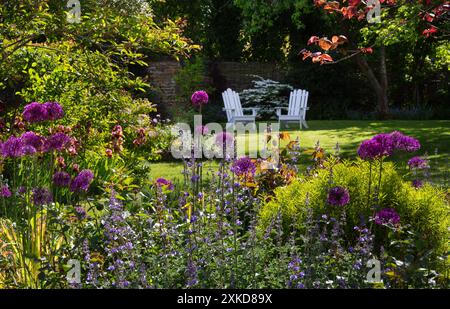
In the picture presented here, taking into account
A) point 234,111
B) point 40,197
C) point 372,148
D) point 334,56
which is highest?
point 334,56

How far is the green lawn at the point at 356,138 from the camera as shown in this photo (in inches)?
314

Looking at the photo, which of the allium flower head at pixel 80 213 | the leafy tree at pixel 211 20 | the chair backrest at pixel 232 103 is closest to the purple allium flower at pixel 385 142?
the allium flower head at pixel 80 213

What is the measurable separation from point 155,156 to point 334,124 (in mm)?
7658

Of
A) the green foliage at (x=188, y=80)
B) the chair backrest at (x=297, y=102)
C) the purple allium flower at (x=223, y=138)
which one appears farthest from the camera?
the green foliage at (x=188, y=80)

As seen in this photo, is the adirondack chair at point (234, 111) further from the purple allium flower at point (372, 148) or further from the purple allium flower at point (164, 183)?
the purple allium flower at point (372, 148)

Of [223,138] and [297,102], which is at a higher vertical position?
[297,102]

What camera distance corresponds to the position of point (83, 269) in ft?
10.3

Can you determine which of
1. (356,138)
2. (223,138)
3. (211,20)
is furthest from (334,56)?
(223,138)

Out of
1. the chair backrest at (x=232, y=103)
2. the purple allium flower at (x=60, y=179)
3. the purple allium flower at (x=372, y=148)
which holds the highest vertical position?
the chair backrest at (x=232, y=103)

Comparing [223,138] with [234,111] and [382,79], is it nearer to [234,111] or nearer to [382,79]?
[234,111]

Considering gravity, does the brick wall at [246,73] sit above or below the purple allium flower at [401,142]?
above

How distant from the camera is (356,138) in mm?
10883
